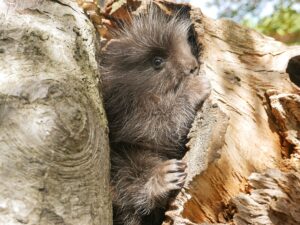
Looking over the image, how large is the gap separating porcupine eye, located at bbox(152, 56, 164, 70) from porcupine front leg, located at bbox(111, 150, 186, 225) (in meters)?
0.60

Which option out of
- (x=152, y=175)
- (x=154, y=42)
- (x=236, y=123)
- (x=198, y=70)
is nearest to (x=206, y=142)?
(x=236, y=123)

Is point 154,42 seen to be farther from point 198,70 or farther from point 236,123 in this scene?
point 236,123

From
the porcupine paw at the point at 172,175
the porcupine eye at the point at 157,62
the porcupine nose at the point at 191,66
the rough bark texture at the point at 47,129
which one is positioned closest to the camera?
the rough bark texture at the point at 47,129

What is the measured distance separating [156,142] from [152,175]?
37 centimetres

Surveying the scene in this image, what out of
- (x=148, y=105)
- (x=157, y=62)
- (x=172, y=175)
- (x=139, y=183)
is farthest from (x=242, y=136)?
(x=157, y=62)

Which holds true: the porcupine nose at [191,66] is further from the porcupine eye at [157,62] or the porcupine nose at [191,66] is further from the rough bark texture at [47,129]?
the rough bark texture at [47,129]

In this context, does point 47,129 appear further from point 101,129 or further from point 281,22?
point 281,22

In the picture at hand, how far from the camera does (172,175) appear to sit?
2758 mm

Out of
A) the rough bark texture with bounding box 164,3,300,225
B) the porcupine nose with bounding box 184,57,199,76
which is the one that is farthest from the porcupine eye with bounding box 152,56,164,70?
the rough bark texture with bounding box 164,3,300,225

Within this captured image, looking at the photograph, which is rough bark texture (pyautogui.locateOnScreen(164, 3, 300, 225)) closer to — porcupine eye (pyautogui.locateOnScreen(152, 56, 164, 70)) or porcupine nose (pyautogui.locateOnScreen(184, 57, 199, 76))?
porcupine nose (pyautogui.locateOnScreen(184, 57, 199, 76))

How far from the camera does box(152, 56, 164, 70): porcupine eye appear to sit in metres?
3.64

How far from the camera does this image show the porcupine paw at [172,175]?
2.70m

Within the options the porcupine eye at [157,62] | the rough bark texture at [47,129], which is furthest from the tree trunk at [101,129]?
the porcupine eye at [157,62]

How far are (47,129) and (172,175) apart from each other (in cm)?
90
